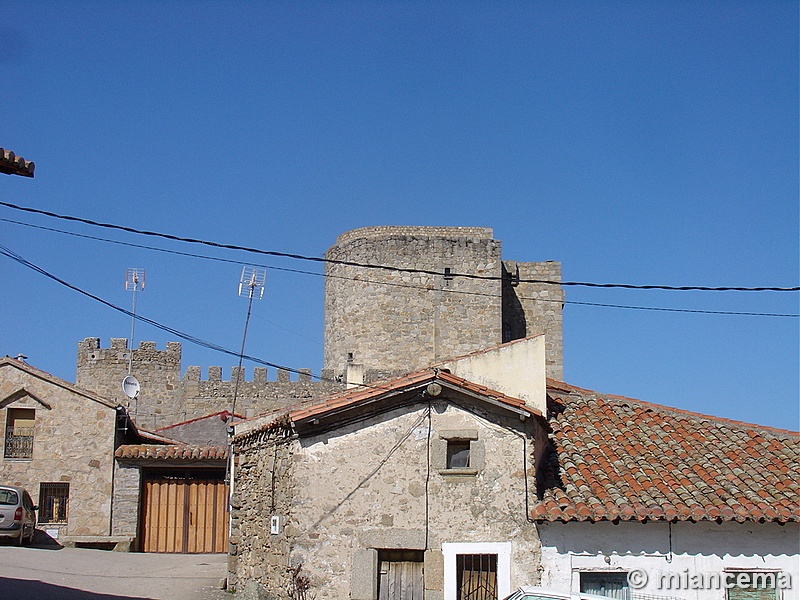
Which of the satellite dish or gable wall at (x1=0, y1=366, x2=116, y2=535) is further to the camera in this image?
the satellite dish

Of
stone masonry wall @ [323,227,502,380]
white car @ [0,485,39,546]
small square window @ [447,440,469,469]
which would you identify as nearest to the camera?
small square window @ [447,440,469,469]

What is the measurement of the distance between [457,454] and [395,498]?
1096 millimetres

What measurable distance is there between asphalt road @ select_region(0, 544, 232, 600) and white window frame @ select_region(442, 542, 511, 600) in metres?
4.03

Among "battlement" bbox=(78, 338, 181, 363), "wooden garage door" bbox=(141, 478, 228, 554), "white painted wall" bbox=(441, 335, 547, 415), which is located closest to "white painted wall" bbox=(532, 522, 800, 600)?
"white painted wall" bbox=(441, 335, 547, 415)

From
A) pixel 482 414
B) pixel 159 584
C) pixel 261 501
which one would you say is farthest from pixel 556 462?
pixel 159 584

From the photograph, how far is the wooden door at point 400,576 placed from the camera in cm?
1416

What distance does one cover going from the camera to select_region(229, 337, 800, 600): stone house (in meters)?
14.1

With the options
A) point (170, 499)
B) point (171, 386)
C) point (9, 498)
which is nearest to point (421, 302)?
point (171, 386)

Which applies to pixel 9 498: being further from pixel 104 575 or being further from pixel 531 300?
pixel 531 300

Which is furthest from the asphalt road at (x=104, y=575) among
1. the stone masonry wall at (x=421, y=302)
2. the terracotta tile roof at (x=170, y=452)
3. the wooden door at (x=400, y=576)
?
the stone masonry wall at (x=421, y=302)

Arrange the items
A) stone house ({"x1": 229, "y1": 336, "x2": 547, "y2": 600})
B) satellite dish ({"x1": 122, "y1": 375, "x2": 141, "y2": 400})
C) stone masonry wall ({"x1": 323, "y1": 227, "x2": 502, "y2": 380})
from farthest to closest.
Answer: stone masonry wall ({"x1": 323, "y1": 227, "x2": 502, "y2": 380}) → satellite dish ({"x1": 122, "y1": 375, "x2": 141, "y2": 400}) → stone house ({"x1": 229, "y1": 336, "x2": 547, "y2": 600})

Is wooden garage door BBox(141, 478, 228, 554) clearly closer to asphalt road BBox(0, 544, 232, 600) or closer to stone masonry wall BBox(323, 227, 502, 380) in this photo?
asphalt road BBox(0, 544, 232, 600)

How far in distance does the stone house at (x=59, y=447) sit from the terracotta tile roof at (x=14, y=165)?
45.0ft

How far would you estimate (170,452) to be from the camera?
23.4 meters
